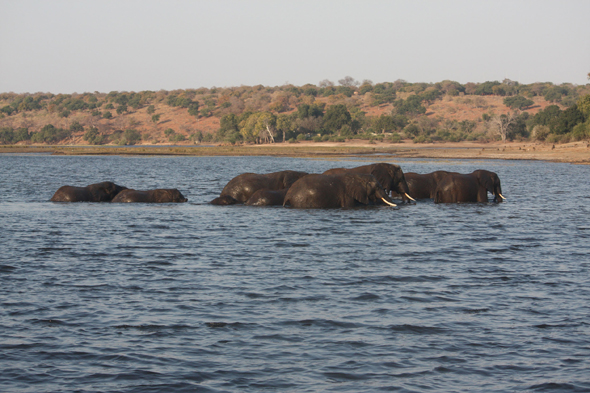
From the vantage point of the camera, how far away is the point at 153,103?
7249 inches

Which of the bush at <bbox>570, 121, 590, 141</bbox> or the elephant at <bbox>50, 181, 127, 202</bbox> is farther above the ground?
the bush at <bbox>570, 121, 590, 141</bbox>

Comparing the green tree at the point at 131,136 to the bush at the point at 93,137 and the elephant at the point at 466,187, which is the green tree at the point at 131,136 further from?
the elephant at the point at 466,187

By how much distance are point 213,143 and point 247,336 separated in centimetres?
11980

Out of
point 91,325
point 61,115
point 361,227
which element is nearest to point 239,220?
point 361,227

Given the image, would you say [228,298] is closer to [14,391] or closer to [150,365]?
[150,365]

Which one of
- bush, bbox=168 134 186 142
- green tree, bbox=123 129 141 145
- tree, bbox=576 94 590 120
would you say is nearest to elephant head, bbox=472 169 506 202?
tree, bbox=576 94 590 120

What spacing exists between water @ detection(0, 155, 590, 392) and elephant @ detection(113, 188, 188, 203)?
539cm

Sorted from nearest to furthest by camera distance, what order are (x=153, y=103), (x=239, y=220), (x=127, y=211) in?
(x=239, y=220), (x=127, y=211), (x=153, y=103)

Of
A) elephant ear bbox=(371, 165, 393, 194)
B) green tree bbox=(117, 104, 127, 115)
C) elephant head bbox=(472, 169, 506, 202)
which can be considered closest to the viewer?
elephant ear bbox=(371, 165, 393, 194)

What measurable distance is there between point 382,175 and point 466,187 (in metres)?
3.66

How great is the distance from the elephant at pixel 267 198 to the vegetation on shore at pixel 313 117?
5485 cm

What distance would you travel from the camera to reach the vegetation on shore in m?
103

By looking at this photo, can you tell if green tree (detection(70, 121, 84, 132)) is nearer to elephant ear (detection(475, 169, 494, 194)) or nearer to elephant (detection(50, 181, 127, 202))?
elephant (detection(50, 181, 127, 202))

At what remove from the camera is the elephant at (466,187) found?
86.6 feet
